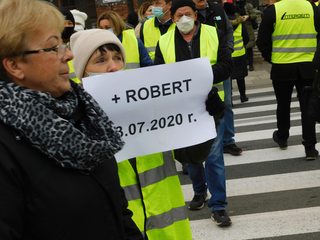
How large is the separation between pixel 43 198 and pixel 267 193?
3.95 metres

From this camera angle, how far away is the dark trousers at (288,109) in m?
5.78

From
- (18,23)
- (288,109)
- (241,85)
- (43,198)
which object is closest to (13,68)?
(18,23)

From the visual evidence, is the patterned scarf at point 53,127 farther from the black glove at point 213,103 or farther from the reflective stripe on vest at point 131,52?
the reflective stripe on vest at point 131,52

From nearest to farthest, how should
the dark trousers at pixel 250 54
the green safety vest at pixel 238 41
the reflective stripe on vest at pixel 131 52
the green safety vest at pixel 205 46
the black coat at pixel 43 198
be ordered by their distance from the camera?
the black coat at pixel 43 198, the reflective stripe on vest at pixel 131 52, the green safety vest at pixel 205 46, the green safety vest at pixel 238 41, the dark trousers at pixel 250 54

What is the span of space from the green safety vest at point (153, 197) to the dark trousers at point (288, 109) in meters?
3.40

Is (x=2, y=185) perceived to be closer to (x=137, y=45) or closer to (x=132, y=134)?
(x=132, y=134)

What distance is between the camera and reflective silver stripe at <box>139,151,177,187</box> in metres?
2.56

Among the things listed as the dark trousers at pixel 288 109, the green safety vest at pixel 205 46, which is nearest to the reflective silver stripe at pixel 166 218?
the green safety vest at pixel 205 46

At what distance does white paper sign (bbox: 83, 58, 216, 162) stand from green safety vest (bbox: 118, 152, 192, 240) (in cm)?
8

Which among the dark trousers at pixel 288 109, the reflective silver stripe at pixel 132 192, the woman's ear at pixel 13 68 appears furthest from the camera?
the dark trousers at pixel 288 109

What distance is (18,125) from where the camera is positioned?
1408 mm

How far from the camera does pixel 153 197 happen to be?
102 inches

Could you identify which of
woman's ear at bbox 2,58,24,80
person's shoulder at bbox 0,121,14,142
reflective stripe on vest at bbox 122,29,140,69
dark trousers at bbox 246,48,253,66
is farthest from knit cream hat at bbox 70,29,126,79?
dark trousers at bbox 246,48,253,66

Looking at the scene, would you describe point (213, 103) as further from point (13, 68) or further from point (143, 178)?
point (13, 68)
